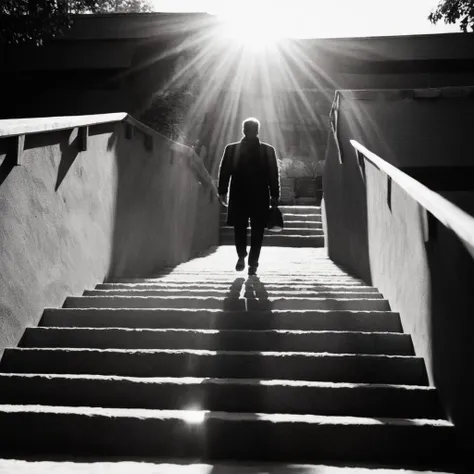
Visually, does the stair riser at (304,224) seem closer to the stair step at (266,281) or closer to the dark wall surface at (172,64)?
the dark wall surface at (172,64)

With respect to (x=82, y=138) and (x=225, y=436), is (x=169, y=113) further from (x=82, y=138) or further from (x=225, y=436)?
(x=225, y=436)

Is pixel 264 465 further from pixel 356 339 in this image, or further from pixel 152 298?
pixel 152 298

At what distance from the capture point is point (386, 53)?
14359 millimetres

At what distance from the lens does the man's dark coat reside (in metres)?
5.35

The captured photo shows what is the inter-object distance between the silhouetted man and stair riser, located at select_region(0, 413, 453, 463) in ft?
10.1

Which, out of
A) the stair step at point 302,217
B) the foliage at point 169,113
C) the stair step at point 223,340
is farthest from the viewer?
the foliage at point 169,113

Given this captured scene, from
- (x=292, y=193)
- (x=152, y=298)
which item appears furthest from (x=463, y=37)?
(x=152, y=298)

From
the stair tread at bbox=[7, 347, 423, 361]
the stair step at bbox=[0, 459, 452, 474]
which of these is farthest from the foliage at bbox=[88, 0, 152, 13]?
→ the stair step at bbox=[0, 459, 452, 474]

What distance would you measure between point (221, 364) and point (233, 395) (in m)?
0.30

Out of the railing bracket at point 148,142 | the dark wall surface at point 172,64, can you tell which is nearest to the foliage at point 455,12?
the dark wall surface at point 172,64

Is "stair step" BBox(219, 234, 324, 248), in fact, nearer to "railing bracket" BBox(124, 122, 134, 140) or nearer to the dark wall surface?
the dark wall surface

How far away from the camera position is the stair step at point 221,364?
3.02 meters

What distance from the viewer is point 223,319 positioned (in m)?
3.67

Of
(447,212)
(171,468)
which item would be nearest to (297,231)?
(447,212)
